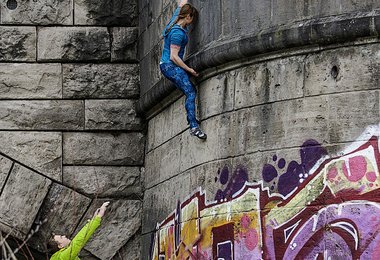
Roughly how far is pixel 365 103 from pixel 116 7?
4.84 metres

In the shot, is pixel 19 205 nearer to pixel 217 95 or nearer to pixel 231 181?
pixel 217 95

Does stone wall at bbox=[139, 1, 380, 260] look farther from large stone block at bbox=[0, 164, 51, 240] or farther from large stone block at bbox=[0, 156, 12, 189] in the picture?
large stone block at bbox=[0, 156, 12, 189]

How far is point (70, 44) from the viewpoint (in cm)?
1280

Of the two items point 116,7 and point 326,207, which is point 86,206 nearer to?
point 116,7

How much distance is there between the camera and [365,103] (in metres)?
8.84

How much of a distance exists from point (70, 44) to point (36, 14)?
0.51 m

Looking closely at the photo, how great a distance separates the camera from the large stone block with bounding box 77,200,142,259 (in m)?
12.6

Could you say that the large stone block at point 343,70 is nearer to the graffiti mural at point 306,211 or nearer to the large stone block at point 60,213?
the graffiti mural at point 306,211

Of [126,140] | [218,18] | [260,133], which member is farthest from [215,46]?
[126,140]

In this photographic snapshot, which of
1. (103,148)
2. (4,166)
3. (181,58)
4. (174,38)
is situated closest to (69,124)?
(103,148)

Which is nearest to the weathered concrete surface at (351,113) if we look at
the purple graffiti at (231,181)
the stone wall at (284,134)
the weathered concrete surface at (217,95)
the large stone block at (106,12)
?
the stone wall at (284,134)

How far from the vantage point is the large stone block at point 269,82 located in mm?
9266

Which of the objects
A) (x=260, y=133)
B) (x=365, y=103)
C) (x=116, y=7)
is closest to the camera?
(x=365, y=103)

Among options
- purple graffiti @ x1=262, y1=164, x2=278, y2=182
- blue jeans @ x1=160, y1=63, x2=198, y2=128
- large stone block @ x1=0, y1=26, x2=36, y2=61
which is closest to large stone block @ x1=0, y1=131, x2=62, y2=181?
large stone block @ x1=0, y1=26, x2=36, y2=61
